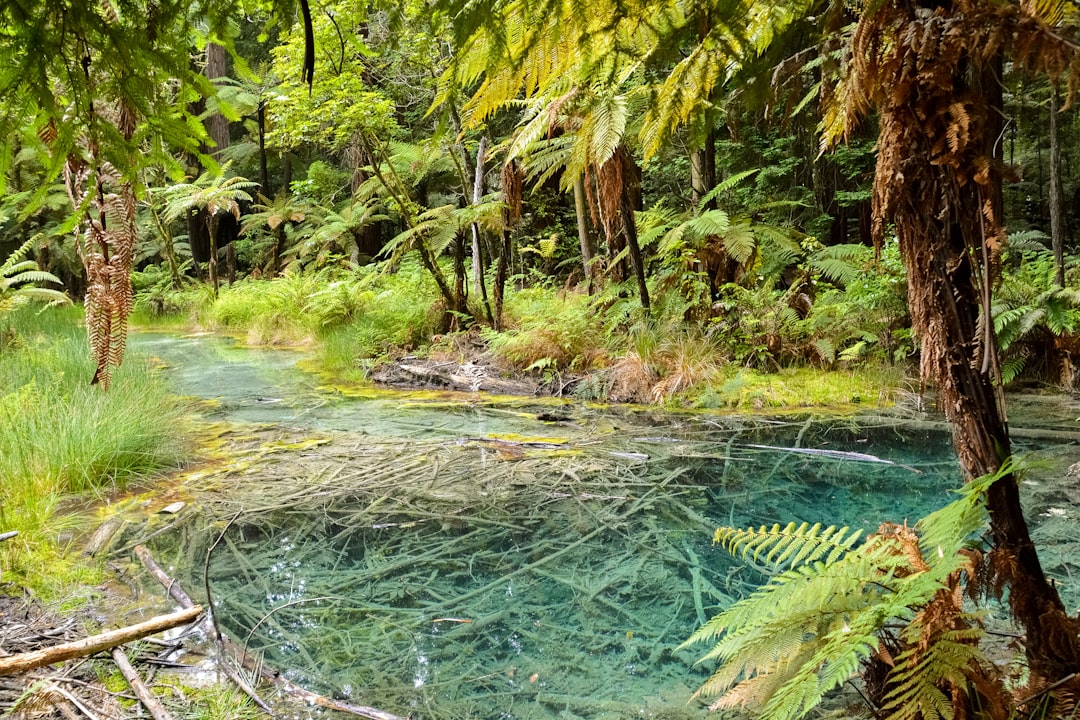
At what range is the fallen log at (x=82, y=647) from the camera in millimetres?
1737

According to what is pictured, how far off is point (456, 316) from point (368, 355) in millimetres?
1102

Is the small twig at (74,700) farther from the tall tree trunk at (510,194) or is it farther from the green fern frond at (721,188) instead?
the green fern frond at (721,188)

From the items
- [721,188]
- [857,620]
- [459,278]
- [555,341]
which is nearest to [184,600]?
[857,620]

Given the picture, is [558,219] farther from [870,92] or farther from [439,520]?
[870,92]

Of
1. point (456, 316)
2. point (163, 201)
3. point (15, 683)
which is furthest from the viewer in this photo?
point (163, 201)

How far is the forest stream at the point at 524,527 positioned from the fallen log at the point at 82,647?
0.28 metres

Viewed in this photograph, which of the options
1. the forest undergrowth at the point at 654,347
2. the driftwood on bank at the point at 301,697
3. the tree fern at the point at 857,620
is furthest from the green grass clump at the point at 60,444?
the forest undergrowth at the point at 654,347

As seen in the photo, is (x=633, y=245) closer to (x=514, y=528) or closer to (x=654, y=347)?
(x=654, y=347)

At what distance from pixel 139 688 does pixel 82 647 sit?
0.19 m

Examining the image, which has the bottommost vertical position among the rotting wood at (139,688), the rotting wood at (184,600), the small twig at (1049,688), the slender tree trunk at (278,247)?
the rotting wood at (184,600)

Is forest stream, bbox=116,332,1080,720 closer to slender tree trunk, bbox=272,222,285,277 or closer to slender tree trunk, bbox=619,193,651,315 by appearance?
slender tree trunk, bbox=619,193,651,315

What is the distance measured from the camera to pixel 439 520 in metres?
3.32

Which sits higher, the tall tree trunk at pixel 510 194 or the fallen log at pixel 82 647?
the tall tree trunk at pixel 510 194

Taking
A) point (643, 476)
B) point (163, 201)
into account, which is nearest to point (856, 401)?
point (643, 476)
